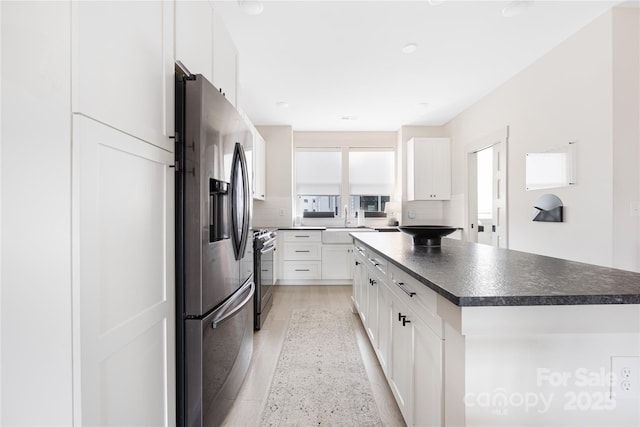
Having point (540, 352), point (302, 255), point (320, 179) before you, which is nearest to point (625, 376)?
point (540, 352)

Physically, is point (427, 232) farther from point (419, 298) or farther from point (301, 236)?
point (301, 236)

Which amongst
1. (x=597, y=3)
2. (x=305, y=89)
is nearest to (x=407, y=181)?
(x=305, y=89)

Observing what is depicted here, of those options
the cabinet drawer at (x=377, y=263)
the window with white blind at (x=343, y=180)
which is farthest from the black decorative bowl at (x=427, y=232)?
the window with white blind at (x=343, y=180)

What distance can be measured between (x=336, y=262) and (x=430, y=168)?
85.3 inches

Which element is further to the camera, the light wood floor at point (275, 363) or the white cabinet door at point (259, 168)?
the white cabinet door at point (259, 168)

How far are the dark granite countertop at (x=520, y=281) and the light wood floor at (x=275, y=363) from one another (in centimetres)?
90

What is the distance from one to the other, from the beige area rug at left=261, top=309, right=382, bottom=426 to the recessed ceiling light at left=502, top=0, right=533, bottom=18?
2.81 meters

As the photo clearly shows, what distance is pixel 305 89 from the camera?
11.9 ft

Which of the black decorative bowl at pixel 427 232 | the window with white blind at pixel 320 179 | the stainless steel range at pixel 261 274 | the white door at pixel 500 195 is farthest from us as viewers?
the window with white blind at pixel 320 179

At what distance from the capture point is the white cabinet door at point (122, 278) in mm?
800

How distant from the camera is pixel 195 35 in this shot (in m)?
1.54

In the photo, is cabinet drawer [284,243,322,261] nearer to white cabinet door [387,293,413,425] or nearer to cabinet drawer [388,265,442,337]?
white cabinet door [387,293,413,425]

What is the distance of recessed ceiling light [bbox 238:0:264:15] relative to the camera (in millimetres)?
2111

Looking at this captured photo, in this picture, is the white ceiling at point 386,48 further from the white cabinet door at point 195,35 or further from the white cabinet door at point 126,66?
the white cabinet door at point 126,66
